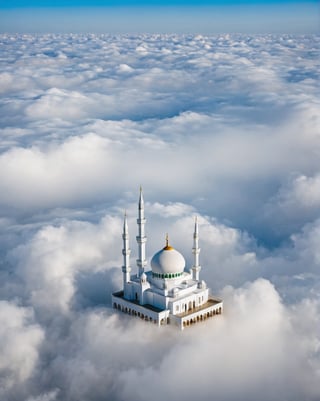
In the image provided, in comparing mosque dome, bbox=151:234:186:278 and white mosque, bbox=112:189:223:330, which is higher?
mosque dome, bbox=151:234:186:278

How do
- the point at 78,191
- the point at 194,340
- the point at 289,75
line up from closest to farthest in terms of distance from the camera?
the point at 194,340 < the point at 78,191 < the point at 289,75

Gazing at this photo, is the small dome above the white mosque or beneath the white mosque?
above

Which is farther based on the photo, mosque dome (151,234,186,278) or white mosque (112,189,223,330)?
mosque dome (151,234,186,278)

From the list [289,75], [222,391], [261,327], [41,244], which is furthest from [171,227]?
[289,75]

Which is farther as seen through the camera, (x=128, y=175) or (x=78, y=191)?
(x=128, y=175)

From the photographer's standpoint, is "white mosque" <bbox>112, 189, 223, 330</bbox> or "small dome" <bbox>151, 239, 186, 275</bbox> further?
"small dome" <bbox>151, 239, 186, 275</bbox>

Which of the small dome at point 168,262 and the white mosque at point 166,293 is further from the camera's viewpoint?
the small dome at point 168,262

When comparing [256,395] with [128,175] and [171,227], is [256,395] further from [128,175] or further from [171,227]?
[128,175]
